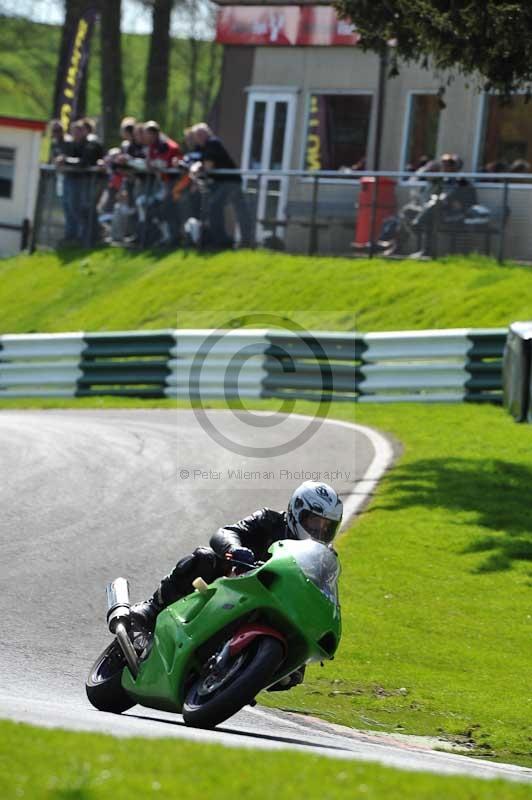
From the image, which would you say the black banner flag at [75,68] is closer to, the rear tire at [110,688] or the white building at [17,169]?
the white building at [17,169]

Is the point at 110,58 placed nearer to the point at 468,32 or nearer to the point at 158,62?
the point at 158,62

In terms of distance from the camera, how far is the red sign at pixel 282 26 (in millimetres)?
29836

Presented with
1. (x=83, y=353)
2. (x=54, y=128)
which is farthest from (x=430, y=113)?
(x=83, y=353)

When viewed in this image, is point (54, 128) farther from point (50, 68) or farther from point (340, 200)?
point (50, 68)

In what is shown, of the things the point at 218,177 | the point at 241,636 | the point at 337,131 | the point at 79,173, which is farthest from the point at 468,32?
the point at 337,131

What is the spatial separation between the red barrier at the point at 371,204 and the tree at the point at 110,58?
663 inches

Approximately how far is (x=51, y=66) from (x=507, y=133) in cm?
4301

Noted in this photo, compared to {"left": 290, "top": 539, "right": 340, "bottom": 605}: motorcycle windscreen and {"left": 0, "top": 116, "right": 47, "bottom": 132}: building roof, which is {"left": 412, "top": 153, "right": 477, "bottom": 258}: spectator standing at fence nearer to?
{"left": 290, "top": 539, "right": 340, "bottom": 605}: motorcycle windscreen

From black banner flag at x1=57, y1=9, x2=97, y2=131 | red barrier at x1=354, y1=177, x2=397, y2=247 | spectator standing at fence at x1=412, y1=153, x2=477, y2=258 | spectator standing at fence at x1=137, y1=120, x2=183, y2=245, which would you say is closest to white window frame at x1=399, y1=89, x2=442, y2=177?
spectator standing at fence at x1=137, y1=120, x2=183, y2=245

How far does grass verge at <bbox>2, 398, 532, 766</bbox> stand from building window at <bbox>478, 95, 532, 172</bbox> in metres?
10.3

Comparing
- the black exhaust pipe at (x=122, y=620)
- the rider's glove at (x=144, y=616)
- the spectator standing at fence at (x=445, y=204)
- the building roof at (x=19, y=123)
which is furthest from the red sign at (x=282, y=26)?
the rider's glove at (x=144, y=616)

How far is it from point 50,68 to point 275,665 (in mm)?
61823

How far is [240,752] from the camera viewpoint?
5.56 metres

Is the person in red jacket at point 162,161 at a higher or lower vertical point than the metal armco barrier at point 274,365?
higher
